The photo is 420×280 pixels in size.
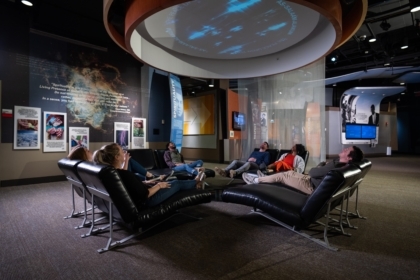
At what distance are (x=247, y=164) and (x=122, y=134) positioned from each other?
4.22 meters

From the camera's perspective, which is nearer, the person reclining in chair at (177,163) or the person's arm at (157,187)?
the person's arm at (157,187)

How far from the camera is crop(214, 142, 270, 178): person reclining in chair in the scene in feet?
17.9

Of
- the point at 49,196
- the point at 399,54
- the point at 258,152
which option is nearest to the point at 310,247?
the point at 258,152

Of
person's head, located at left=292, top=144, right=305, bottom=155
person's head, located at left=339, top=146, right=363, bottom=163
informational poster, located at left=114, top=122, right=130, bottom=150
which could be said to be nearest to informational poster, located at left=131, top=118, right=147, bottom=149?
informational poster, located at left=114, top=122, right=130, bottom=150

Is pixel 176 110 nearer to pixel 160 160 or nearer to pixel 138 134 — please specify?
pixel 138 134

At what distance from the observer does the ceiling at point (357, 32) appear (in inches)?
218

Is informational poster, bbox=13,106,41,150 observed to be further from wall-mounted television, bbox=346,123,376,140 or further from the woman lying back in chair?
wall-mounted television, bbox=346,123,376,140

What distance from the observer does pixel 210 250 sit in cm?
241

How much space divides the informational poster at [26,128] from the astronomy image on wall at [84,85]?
279mm

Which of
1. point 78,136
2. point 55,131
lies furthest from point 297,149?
point 55,131

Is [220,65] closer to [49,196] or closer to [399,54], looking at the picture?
[49,196]

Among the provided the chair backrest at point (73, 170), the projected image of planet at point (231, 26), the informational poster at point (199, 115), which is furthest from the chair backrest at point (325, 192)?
the informational poster at point (199, 115)

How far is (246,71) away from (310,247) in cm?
286

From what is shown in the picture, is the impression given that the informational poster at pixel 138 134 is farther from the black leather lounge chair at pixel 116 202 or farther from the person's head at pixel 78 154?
the black leather lounge chair at pixel 116 202
